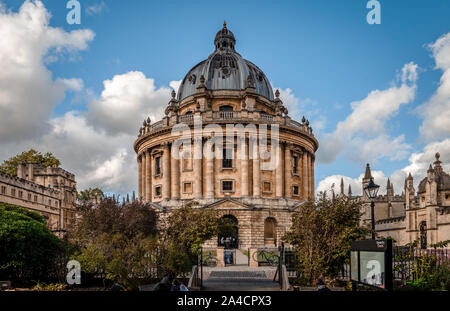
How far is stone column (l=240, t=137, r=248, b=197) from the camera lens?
156ft

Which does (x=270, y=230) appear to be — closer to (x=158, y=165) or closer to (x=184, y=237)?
(x=158, y=165)

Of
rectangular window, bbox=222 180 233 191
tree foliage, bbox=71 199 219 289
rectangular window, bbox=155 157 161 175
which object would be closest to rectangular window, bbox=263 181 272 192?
rectangular window, bbox=222 180 233 191

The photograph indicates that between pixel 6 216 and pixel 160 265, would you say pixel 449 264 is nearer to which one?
pixel 160 265

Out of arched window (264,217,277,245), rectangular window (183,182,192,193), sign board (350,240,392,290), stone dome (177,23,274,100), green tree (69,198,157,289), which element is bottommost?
arched window (264,217,277,245)

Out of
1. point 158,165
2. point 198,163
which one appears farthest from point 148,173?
point 198,163

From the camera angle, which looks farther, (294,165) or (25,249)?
(294,165)

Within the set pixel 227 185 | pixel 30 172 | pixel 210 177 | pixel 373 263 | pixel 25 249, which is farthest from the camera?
pixel 30 172

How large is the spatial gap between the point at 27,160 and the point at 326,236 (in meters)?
57.7

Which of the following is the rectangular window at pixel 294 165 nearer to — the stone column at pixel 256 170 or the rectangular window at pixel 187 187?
the stone column at pixel 256 170

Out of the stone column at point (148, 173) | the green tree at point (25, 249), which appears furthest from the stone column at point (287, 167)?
the green tree at point (25, 249)

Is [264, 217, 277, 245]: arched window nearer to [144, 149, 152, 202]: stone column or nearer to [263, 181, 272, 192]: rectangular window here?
[263, 181, 272, 192]: rectangular window

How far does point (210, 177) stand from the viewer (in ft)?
159

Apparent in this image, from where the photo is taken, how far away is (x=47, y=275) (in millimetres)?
20078
